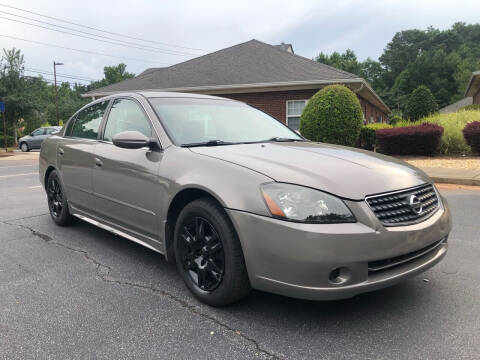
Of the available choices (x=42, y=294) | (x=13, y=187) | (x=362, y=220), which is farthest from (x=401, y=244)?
(x=13, y=187)

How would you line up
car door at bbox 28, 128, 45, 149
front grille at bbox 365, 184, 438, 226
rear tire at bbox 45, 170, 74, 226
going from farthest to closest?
car door at bbox 28, 128, 45, 149 < rear tire at bbox 45, 170, 74, 226 < front grille at bbox 365, 184, 438, 226

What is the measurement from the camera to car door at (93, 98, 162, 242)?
3.29 metres

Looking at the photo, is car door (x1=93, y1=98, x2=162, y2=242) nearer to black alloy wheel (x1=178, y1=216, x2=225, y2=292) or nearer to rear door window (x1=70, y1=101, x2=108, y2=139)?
rear door window (x1=70, y1=101, x2=108, y2=139)

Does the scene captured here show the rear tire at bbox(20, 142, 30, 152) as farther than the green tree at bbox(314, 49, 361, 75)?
No

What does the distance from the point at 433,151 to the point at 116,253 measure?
1153cm

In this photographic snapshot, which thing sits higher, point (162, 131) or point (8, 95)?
point (8, 95)

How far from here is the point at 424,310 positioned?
2.75 metres

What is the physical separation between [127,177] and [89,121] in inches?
60.2

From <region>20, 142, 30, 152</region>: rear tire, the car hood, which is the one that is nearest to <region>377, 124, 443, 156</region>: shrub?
the car hood

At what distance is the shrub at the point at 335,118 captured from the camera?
1277cm

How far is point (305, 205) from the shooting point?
7.83ft

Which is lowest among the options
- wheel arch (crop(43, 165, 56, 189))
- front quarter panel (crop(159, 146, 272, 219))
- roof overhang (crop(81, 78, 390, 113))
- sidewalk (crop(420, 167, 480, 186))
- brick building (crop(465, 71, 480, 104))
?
sidewalk (crop(420, 167, 480, 186))

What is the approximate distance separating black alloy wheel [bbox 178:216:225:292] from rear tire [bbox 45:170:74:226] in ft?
8.17

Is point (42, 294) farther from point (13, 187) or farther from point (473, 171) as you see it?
point (473, 171)
